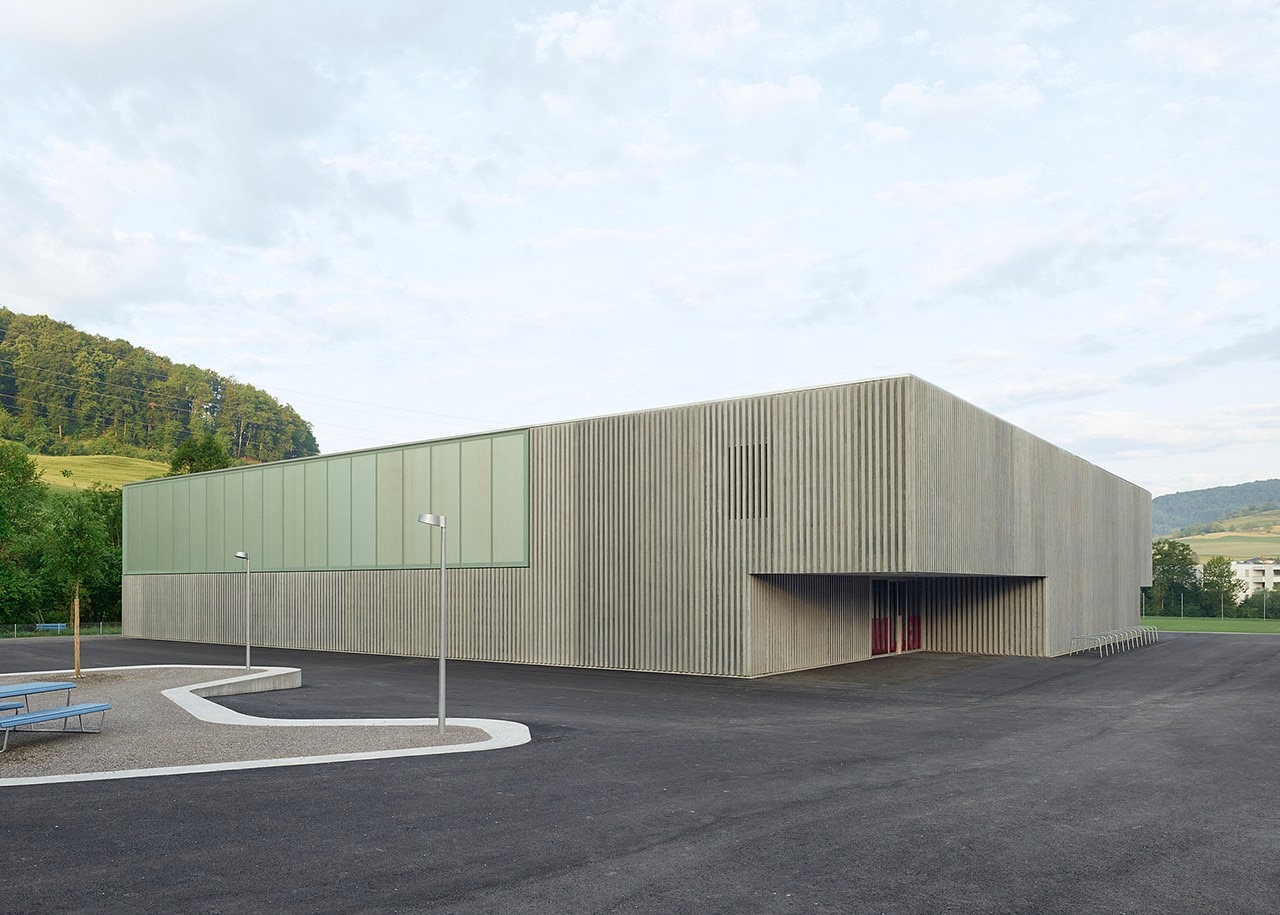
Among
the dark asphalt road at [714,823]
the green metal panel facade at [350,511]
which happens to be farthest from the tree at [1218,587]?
the dark asphalt road at [714,823]

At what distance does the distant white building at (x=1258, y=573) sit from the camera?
372 feet

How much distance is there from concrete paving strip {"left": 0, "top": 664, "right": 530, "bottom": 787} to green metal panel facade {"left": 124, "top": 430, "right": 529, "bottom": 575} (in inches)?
467

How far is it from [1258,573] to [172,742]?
133 meters

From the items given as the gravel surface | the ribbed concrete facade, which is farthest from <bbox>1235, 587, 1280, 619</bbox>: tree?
the gravel surface

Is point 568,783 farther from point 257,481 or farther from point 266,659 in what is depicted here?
point 257,481

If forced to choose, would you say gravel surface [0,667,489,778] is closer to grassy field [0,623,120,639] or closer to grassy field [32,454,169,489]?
grassy field [0,623,120,639]

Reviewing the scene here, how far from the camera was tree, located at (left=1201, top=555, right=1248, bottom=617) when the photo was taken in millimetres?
61656

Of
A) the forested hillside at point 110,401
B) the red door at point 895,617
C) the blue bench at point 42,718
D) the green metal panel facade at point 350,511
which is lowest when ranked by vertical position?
the red door at point 895,617

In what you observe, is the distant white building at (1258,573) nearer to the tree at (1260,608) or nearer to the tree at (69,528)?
the tree at (1260,608)

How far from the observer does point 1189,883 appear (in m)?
7.05

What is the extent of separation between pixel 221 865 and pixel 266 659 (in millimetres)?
24332

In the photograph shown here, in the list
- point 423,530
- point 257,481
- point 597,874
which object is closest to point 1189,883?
point 597,874

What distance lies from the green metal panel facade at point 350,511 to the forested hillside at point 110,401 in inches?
2754

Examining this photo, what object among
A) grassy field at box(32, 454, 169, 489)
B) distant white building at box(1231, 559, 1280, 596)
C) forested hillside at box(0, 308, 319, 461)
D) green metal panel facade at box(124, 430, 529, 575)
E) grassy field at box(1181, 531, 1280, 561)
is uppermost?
forested hillside at box(0, 308, 319, 461)
